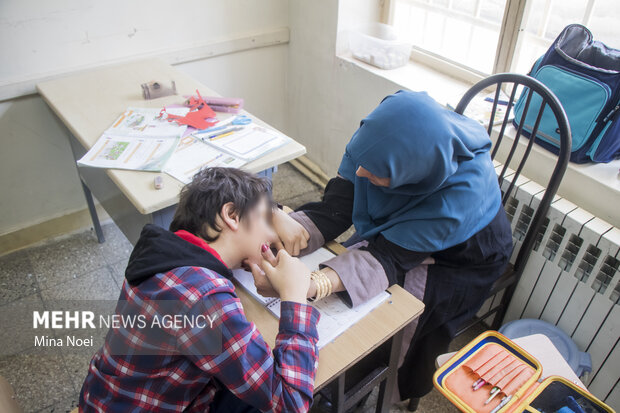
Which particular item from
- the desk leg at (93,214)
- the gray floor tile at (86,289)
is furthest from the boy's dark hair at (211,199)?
the desk leg at (93,214)

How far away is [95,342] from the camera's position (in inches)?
73.9

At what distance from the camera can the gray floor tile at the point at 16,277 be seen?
2.10 m

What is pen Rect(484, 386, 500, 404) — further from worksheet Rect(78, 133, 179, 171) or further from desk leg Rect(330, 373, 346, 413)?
worksheet Rect(78, 133, 179, 171)

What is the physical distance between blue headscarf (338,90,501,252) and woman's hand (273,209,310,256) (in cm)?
19

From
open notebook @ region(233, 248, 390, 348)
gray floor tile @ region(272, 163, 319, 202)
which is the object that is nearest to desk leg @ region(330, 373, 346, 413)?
open notebook @ region(233, 248, 390, 348)

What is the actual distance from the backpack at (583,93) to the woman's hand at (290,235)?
90 cm

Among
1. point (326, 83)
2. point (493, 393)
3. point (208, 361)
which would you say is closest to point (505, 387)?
point (493, 393)

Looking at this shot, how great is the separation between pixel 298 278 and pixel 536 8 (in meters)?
1.55

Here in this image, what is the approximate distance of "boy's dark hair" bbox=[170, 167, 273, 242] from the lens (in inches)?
41.3

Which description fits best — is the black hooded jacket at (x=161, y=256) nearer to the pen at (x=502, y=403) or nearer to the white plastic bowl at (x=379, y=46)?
the pen at (x=502, y=403)

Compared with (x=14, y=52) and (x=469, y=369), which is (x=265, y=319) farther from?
(x=14, y=52)

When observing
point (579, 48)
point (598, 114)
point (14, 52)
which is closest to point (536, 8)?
point (579, 48)

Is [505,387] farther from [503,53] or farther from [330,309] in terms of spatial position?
[503,53]

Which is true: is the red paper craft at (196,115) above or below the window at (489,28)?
below
